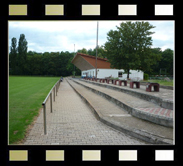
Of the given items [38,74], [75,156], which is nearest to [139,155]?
[75,156]

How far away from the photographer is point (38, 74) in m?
73.5

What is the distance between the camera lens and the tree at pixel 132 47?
95.1ft

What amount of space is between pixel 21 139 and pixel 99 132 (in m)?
1.82

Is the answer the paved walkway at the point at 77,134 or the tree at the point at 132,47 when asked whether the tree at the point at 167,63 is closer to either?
the tree at the point at 132,47

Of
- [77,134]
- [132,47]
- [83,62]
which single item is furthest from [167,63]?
[77,134]

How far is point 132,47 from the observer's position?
29.7 metres

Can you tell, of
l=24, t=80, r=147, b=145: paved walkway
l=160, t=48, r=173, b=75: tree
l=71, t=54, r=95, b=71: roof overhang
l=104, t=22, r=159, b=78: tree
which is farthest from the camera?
l=71, t=54, r=95, b=71: roof overhang

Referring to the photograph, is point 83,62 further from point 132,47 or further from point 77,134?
point 77,134

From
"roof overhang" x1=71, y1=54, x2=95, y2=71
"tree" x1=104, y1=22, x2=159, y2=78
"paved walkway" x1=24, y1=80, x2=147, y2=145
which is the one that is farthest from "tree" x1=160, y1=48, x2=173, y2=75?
"roof overhang" x1=71, y1=54, x2=95, y2=71

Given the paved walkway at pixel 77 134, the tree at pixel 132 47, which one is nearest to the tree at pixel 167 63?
the tree at pixel 132 47

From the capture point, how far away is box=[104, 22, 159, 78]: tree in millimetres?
28984

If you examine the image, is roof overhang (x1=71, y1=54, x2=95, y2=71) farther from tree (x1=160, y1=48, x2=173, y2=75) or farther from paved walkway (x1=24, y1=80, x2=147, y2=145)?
paved walkway (x1=24, y1=80, x2=147, y2=145)
